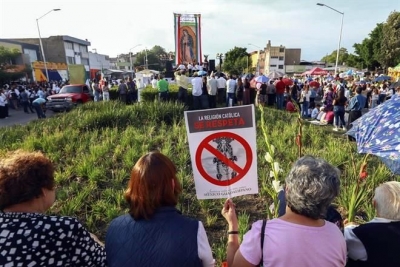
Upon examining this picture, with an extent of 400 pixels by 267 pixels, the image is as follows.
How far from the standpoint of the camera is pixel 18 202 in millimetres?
1629

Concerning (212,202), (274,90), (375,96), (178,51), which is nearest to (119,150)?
(212,202)

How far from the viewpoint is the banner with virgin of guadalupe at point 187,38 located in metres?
29.4

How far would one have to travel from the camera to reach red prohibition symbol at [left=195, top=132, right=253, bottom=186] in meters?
2.39

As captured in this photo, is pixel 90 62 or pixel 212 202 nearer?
pixel 212 202

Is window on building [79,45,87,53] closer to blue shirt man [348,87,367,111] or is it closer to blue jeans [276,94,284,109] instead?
blue jeans [276,94,284,109]

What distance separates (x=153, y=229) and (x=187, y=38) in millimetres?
29844

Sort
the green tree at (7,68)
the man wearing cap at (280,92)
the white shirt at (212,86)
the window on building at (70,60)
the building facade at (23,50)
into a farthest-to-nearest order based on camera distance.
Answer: the window on building at (70,60) < the building facade at (23,50) < the green tree at (7,68) < the man wearing cap at (280,92) < the white shirt at (212,86)

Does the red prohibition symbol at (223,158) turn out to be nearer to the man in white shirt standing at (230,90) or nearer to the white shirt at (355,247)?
the white shirt at (355,247)

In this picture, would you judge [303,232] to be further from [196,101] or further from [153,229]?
[196,101]

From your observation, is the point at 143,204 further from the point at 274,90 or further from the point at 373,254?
the point at 274,90

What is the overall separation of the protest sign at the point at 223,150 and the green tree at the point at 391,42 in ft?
156

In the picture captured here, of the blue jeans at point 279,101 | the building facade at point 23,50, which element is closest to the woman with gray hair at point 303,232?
the blue jeans at point 279,101

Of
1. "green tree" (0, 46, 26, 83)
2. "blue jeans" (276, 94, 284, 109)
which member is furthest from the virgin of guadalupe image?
"green tree" (0, 46, 26, 83)

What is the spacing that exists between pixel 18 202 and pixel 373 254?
2045 millimetres
